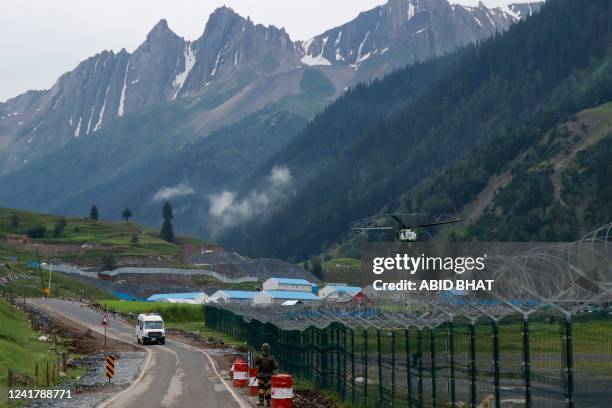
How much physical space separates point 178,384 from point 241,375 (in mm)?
3309

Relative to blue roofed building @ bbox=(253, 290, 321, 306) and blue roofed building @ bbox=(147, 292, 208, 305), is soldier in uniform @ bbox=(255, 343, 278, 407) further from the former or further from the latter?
blue roofed building @ bbox=(147, 292, 208, 305)

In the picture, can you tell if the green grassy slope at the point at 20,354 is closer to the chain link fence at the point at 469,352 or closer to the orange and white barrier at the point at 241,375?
the orange and white barrier at the point at 241,375

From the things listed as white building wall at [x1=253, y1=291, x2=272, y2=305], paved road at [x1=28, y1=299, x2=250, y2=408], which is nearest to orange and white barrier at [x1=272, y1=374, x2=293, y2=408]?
paved road at [x1=28, y1=299, x2=250, y2=408]

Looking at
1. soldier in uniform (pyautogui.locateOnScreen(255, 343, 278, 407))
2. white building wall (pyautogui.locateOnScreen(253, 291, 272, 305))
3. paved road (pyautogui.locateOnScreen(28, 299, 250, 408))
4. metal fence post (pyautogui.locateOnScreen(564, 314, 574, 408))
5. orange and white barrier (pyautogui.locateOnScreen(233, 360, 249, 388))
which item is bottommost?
paved road (pyautogui.locateOnScreen(28, 299, 250, 408))

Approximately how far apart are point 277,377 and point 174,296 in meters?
149

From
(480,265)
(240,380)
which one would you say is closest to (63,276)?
(480,265)

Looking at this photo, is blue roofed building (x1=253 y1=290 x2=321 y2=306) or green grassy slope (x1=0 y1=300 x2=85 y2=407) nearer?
green grassy slope (x1=0 y1=300 x2=85 y2=407)

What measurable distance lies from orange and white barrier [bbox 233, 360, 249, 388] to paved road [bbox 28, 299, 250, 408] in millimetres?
551

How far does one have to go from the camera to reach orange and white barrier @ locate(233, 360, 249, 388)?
42.8 metres

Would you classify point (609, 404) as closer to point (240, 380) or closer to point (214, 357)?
point (240, 380)

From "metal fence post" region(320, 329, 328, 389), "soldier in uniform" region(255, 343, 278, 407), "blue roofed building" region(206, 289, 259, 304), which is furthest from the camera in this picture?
"blue roofed building" region(206, 289, 259, 304)

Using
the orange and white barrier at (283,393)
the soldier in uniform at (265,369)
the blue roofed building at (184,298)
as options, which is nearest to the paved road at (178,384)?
→ the soldier in uniform at (265,369)

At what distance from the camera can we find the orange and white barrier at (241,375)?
140 ft

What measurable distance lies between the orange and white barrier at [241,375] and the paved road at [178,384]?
1.81 ft
